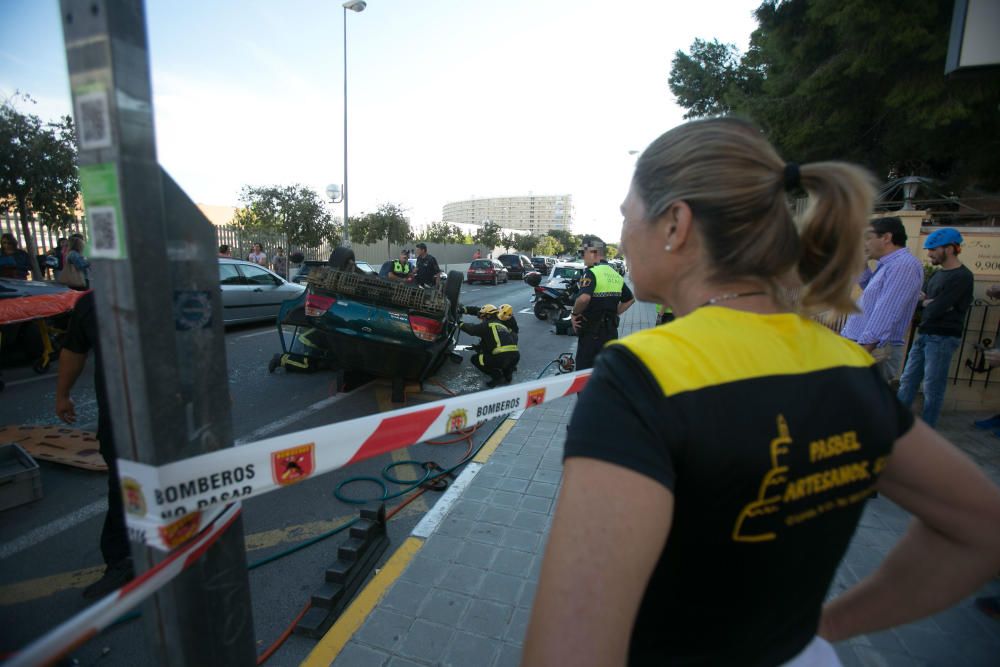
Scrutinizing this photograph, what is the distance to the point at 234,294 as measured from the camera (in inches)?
403

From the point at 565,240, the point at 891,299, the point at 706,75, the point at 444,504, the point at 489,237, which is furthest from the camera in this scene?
the point at 565,240

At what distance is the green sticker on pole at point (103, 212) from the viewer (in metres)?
0.95

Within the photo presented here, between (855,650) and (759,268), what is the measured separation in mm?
2573

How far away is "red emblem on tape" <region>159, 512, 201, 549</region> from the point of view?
110 centimetres

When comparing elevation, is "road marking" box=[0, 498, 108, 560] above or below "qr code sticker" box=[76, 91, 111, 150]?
below

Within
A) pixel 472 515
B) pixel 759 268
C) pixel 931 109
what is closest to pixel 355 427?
pixel 759 268

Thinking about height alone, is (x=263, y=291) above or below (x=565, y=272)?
below

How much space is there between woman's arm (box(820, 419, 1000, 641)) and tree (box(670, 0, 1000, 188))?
1044cm

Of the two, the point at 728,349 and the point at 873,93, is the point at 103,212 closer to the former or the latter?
the point at 728,349

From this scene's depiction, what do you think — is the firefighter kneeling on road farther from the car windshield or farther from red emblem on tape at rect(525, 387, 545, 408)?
the car windshield

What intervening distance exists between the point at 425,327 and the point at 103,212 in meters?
4.88

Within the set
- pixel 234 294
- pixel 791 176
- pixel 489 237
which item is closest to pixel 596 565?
pixel 791 176

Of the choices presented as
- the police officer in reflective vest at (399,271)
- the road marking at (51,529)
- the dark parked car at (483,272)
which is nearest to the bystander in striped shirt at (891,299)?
the road marking at (51,529)

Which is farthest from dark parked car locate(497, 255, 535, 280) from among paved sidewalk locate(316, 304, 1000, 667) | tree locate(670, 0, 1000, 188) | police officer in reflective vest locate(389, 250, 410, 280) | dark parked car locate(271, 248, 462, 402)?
paved sidewalk locate(316, 304, 1000, 667)
